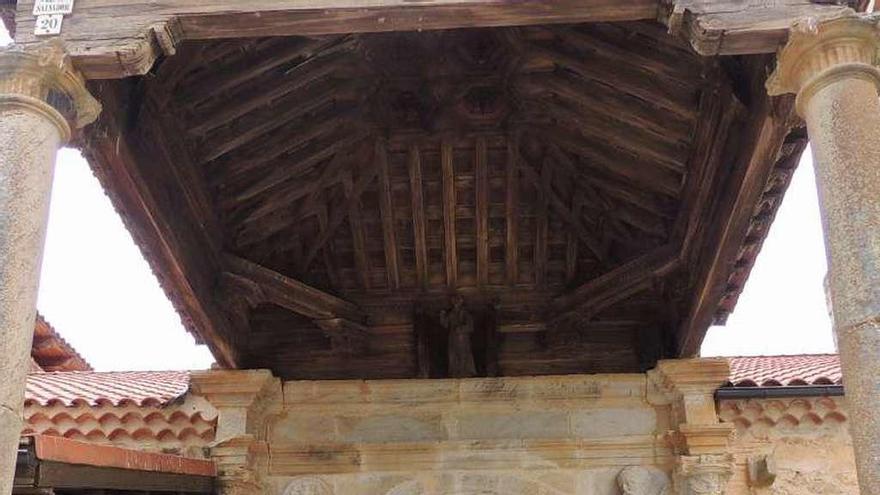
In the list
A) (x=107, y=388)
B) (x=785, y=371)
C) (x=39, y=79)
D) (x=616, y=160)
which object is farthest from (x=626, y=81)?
(x=107, y=388)

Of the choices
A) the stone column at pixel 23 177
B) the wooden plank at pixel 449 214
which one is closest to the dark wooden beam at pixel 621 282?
the wooden plank at pixel 449 214

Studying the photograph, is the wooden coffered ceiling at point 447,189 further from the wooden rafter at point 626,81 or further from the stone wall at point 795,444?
the stone wall at point 795,444

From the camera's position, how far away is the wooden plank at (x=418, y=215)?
20.1 ft

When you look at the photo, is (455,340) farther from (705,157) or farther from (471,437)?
(705,157)

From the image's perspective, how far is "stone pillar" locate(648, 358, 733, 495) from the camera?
6.23m

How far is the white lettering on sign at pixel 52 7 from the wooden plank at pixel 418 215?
248 centimetres

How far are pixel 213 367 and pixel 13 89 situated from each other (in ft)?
11.2

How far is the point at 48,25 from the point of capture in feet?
13.0

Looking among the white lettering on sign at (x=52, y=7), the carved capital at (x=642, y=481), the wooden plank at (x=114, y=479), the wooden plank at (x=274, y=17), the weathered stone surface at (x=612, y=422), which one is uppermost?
the white lettering on sign at (x=52, y=7)

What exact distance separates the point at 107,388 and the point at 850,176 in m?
6.74

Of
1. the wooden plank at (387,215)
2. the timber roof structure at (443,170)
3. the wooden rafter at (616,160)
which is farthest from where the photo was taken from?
the wooden plank at (387,215)

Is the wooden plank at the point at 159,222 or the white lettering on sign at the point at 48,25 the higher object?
the white lettering on sign at the point at 48,25

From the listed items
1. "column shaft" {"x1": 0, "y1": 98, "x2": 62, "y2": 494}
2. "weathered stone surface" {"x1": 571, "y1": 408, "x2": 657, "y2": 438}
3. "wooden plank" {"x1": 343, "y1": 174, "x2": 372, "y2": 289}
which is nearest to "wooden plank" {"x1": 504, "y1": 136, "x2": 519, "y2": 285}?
"wooden plank" {"x1": 343, "y1": 174, "x2": 372, "y2": 289}

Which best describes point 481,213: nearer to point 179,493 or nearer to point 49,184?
point 179,493
